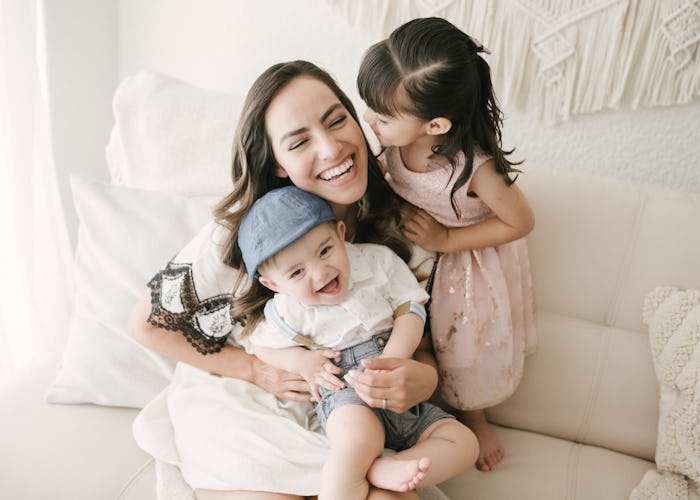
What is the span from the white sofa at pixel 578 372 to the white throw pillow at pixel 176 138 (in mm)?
480

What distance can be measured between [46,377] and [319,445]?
0.77 metres

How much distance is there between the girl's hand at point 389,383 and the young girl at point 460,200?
0.75ft

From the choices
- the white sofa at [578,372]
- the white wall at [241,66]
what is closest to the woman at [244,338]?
the white sofa at [578,372]

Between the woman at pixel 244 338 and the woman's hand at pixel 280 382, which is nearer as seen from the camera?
the woman at pixel 244 338

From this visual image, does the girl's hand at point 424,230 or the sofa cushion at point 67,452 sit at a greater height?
the girl's hand at point 424,230

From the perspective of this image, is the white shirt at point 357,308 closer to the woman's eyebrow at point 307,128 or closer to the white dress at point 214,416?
the white dress at point 214,416

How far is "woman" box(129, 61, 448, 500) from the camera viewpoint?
1.09 m

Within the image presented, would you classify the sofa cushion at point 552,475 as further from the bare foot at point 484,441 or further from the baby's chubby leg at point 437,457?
the baby's chubby leg at point 437,457

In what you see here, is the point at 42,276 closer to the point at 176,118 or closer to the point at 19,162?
the point at 19,162

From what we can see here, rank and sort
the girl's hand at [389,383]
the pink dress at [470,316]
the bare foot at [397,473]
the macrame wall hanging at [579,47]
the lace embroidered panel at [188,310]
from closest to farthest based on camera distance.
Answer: the bare foot at [397,473] → the girl's hand at [389,383] → the lace embroidered panel at [188,310] → the pink dress at [470,316] → the macrame wall hanging at [579,47]

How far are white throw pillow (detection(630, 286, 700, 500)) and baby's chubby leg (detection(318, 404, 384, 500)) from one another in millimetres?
643

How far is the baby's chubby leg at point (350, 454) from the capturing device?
3.30ft

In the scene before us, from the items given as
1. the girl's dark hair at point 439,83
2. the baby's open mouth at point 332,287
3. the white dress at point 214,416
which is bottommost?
the white dress at point 214,416

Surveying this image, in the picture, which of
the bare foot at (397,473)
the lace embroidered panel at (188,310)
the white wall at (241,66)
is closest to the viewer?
the bare foot at (397,473)
